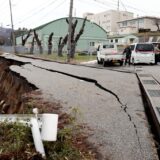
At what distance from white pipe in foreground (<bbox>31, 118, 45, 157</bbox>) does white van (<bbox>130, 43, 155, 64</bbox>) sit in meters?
28.8

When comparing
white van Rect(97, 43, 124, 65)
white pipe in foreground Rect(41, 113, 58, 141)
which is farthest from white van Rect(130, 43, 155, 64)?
white pipe in foreground Rect(41, 113, 58, 141)

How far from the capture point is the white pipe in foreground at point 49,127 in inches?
191

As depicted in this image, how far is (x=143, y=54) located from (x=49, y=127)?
95.5 ft

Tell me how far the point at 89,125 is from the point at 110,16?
12184 cm

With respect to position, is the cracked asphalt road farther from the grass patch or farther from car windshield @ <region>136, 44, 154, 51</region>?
car windshield @ <region>136, 44, 154, 51</region>

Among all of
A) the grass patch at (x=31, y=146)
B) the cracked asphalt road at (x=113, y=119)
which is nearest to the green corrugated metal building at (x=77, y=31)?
the cracked asphalt road at (x=113, y=119)

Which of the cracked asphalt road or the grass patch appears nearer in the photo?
the grass patch

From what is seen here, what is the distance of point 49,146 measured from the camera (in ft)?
16.4

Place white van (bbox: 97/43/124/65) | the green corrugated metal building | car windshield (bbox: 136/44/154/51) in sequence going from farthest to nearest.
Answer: the green corrugated metal building < car windshield (bbox: 136/44/154/51) < white van (bbox: 97/43/124/65)

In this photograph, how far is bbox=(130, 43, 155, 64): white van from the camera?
33300 mm

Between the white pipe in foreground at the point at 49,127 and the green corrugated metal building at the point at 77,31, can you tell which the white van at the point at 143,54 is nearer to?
the white pipe in foreground at the point at 49,127

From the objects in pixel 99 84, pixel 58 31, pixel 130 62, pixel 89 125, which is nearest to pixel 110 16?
pixel 58 31

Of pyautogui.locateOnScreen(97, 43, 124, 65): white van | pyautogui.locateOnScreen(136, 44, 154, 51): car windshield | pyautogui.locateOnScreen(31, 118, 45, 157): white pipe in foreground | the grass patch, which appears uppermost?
pyautogui.locateOnScreen(31, 118, 45, 157): white pipe in foreground

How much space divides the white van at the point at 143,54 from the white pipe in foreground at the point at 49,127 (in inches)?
1141
